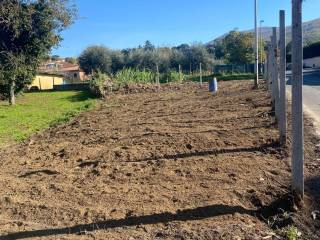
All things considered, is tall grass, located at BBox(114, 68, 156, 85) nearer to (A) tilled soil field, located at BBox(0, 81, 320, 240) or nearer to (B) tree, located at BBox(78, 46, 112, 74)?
(B) tree, located at BBox(78, 46, 112, 74)

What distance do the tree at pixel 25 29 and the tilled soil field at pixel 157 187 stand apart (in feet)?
22.9

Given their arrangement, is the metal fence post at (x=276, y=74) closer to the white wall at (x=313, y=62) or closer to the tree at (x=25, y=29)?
the tree at (x=25, y=29)

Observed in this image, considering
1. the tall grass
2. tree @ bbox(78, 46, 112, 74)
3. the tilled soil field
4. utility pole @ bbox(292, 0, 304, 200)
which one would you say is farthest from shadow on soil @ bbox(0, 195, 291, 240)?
tree @ bbox(78, 46, 112, 74)

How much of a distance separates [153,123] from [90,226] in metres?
8.62

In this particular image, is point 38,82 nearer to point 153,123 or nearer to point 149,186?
point 153,123

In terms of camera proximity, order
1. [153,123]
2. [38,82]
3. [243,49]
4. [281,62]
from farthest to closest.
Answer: [243,49]
[38,82]
[153,123]
[281,62]

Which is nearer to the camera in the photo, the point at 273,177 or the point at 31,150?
the point at 273,177

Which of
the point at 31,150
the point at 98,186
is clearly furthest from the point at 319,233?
the point at 31,150

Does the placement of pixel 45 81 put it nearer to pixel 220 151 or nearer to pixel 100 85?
pixel 100 85

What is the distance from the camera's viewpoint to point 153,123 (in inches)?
548

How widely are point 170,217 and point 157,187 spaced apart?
4.14 ft

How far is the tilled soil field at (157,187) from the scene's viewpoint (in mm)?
5277

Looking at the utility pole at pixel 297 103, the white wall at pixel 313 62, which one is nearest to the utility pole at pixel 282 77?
the utility pole at pixel 297 103

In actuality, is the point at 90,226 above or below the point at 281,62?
below
